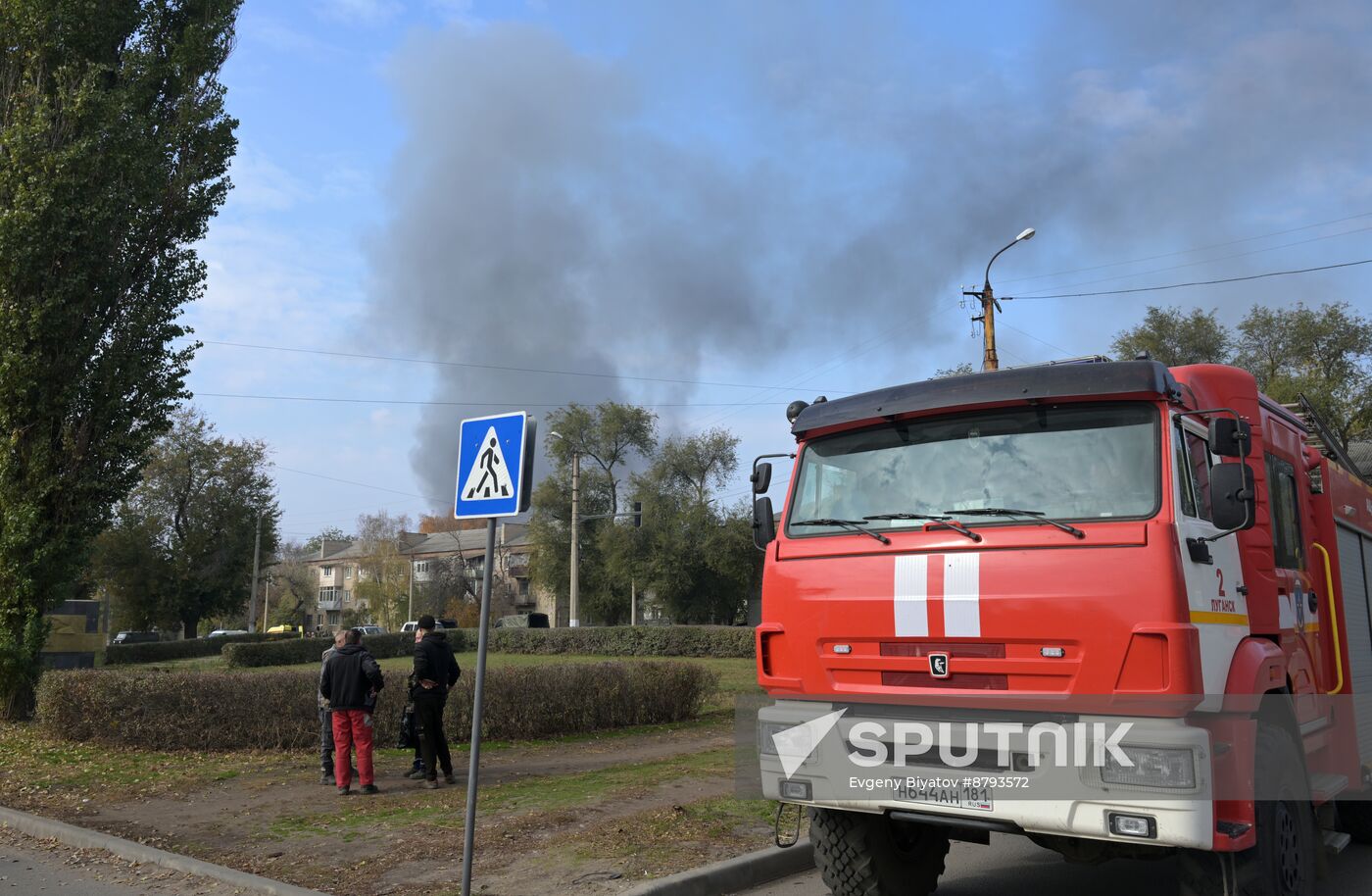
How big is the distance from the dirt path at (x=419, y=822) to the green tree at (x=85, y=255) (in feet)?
24.9

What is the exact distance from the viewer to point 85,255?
16.1 meters

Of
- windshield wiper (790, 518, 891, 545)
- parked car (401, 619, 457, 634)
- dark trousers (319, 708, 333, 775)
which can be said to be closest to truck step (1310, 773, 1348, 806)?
windshield wiper (790, 518, 891, 545)

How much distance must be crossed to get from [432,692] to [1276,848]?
8158mm

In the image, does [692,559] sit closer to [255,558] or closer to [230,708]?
[255,558]

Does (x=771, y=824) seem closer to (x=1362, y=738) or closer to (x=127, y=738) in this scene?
(x=1362, y=738)

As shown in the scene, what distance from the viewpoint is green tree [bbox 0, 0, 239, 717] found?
51.1ft

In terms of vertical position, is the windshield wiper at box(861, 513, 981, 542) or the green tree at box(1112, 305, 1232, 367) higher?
the green tree at box(1112, 305, 1232, 367)

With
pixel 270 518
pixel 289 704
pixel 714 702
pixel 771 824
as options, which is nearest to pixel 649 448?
pixel 270 518

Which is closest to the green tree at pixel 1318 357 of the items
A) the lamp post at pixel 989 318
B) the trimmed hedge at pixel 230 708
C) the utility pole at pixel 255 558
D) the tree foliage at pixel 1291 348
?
the tree foliage at pixel 1291 348

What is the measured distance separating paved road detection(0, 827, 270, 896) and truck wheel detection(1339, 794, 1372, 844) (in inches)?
310

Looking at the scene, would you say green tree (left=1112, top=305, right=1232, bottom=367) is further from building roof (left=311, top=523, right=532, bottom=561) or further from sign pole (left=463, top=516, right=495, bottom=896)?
building roof (left=311, top=523, right=532, bottom=561)

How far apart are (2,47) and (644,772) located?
15.7m

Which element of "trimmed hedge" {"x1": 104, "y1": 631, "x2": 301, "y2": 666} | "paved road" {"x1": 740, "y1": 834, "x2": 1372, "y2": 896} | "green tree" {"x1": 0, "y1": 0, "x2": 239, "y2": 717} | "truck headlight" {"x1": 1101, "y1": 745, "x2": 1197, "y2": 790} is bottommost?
"trimmed hedge" {"x1": 104, "y1": 631, "x2": 301, "y2": 666}

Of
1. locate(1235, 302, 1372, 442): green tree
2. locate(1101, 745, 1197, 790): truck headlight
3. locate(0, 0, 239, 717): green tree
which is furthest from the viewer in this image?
locate(1235, 302, 1372, 442): green tree
